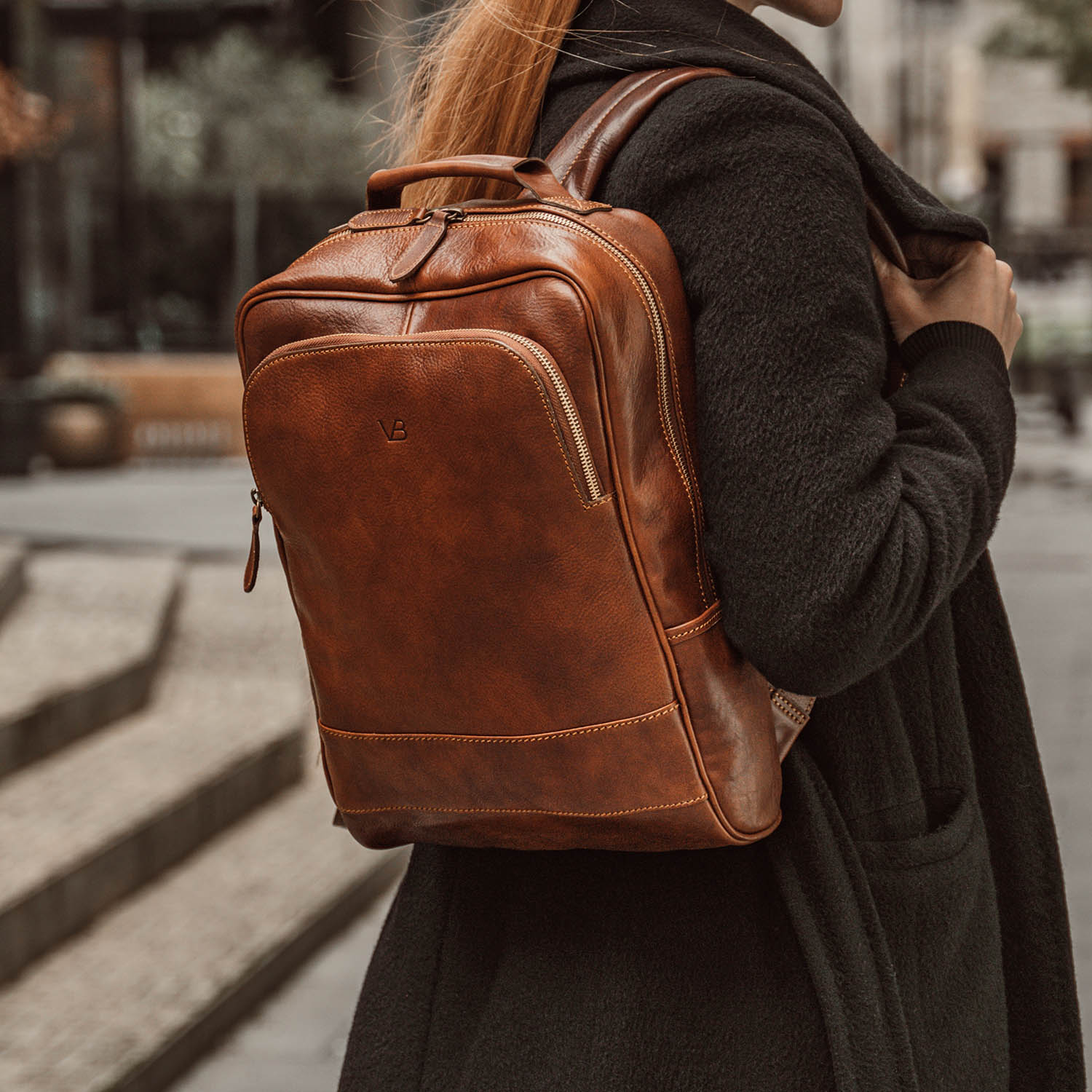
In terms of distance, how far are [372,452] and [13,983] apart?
2.95 meters

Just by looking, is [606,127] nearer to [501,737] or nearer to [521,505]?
[521,505]

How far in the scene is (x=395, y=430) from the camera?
1139mm

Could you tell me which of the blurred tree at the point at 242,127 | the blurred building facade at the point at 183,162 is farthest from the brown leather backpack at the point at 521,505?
the blurred tree at the point at 242,127

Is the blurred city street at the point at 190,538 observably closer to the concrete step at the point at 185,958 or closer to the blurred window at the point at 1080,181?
the concrete step at the point at 185,958

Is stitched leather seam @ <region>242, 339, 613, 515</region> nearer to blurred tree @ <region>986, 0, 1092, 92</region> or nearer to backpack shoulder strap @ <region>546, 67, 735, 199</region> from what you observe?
backpack shoulder strap @ <region>546, 67, 735, 199</region>

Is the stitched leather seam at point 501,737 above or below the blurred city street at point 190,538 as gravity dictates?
above

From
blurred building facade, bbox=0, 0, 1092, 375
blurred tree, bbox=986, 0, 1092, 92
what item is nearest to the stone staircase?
blurred building facade, bbox=0, 0, 1092, 375

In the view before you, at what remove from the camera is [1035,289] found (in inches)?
1296

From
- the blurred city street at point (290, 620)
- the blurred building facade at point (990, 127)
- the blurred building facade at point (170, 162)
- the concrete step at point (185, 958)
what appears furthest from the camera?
the blurred building facade at point (990, 127)

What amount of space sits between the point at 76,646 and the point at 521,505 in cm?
475

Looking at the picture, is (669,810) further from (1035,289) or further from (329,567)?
(1035,289)

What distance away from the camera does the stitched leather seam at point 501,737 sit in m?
1.18

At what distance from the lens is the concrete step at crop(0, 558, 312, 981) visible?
3.83 metres

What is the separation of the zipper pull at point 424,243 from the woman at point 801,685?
0.13 m
